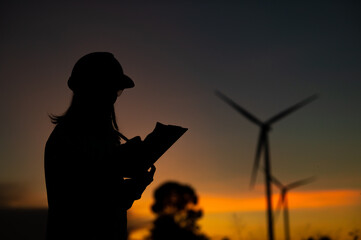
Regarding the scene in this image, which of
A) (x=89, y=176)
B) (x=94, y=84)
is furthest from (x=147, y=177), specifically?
(x=94, y=84)

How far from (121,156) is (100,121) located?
0.49m

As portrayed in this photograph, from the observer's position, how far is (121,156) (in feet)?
12.2

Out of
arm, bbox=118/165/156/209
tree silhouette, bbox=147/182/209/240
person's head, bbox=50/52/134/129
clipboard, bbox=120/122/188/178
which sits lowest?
arm, bbox=118/165/156/209

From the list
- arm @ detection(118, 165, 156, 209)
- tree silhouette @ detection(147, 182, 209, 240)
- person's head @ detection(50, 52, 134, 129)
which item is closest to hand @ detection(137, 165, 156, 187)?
arm @ detection(118, 165, 156, 209)

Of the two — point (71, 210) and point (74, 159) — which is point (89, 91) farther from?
point (71, 210)

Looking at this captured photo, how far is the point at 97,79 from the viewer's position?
4113 millimetres

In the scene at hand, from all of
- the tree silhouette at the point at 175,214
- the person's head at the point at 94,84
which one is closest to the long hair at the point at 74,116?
the person's head at the point at 94,84

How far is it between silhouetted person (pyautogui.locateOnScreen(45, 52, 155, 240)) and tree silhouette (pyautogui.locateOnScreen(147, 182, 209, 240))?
52104mm

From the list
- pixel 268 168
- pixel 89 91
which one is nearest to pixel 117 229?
pixel 89 91

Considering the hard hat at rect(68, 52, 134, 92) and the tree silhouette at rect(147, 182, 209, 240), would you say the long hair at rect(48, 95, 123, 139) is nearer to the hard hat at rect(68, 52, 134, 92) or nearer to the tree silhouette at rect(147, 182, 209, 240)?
the hard hat at rect(68, 52, 134, 92)

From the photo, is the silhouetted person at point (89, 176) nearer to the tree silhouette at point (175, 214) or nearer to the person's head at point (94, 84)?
the person's head at point (94, 84)

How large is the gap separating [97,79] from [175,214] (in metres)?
53.0

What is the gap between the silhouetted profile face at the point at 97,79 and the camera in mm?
4086

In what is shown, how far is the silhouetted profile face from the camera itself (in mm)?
4086
